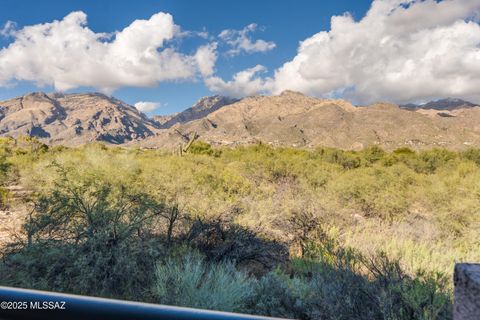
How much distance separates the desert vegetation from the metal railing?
5.40m

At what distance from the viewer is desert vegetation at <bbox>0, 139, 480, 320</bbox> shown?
6.16 metres

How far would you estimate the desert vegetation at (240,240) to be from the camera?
616cm

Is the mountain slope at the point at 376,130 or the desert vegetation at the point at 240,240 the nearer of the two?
the desert vegetation at the point at 240,240

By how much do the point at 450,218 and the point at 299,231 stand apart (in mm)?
5353

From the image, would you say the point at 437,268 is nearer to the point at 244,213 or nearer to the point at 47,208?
the point at 244,213

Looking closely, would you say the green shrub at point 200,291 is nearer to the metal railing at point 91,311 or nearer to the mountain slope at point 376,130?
the metal railing at point 91,311

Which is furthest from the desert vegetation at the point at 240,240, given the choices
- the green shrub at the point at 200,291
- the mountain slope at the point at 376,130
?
the mountain slope at the point at 376,130

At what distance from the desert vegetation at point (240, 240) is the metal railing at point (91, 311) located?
17.7 feet

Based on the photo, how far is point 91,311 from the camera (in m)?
0.74

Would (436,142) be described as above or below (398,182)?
above

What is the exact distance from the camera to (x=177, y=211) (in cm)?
978

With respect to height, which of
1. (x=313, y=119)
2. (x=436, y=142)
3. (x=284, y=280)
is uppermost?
(x=313, y=119)

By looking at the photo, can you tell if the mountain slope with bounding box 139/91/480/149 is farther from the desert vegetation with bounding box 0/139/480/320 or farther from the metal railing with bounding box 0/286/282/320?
the metal railing with bounding box 0/286/282/320

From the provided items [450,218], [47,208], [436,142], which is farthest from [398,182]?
[436,142]
